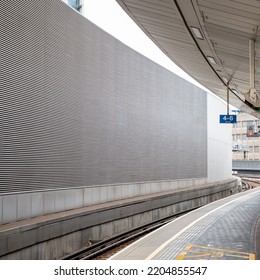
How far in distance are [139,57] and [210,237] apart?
14.8 m

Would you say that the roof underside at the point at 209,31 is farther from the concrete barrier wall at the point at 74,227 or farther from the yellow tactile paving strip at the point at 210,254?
the concrete barrier wall at the point at 74,227

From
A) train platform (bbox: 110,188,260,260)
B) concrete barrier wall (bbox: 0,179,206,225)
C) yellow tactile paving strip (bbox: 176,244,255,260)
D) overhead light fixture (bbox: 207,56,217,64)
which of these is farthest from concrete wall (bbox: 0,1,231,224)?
yellow tactile paving strip (bbox: 176,244,255,260)

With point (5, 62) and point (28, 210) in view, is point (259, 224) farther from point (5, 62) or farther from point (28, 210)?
point (5, 62)

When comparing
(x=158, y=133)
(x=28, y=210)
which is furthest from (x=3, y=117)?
(x=158, y=133)

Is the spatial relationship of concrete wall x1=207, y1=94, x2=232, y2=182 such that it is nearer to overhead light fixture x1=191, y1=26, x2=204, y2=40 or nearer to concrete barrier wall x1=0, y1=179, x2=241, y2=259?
concrete barrier wall x1=0, y1=179, x2=241, y2=259

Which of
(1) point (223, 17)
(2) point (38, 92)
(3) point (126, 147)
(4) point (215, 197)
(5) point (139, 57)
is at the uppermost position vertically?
(5) point (139, 57)

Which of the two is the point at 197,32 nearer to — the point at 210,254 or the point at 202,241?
the point at 202,241

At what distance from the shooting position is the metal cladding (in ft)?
44.1

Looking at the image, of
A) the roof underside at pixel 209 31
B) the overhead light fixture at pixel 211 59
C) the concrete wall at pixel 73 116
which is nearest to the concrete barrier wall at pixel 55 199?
the concrete wall at pixel 73 116

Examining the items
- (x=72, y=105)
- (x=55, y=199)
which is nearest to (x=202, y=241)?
(x=55, y=199)

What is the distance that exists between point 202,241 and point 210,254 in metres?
1.50

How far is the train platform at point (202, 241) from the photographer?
368 inches

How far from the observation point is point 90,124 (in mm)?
18562
